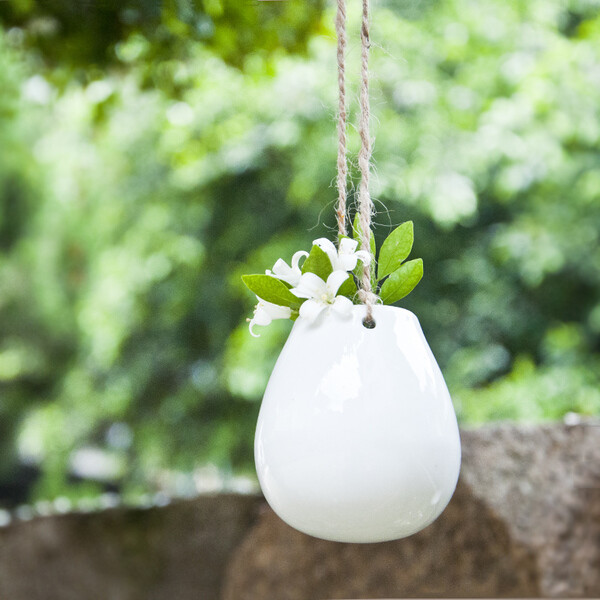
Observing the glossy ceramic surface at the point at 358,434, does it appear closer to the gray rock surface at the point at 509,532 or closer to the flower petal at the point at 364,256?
the flower petal at the point at 364,256

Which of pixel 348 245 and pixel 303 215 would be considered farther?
pixel 303 215

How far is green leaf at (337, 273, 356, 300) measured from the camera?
1.58ft

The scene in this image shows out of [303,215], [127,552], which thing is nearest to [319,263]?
[127,552]

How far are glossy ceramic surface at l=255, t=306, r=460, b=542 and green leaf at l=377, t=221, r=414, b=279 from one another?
0.15 feet

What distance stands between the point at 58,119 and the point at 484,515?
265cm

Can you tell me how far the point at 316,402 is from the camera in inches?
17.1

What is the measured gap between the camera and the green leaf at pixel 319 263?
47 centimetres

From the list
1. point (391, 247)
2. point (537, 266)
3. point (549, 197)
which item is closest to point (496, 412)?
point (537, 266)

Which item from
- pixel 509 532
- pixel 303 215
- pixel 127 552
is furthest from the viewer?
pixel 303 215

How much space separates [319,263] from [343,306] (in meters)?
0.04

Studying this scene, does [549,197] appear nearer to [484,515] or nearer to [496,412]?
[496,412]

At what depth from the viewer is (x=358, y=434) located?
42 cm

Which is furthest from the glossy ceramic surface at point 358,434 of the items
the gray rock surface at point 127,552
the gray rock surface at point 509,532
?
A: the gray rock surface at point 127,552

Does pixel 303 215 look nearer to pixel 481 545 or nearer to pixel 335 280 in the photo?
pixel 481 545
